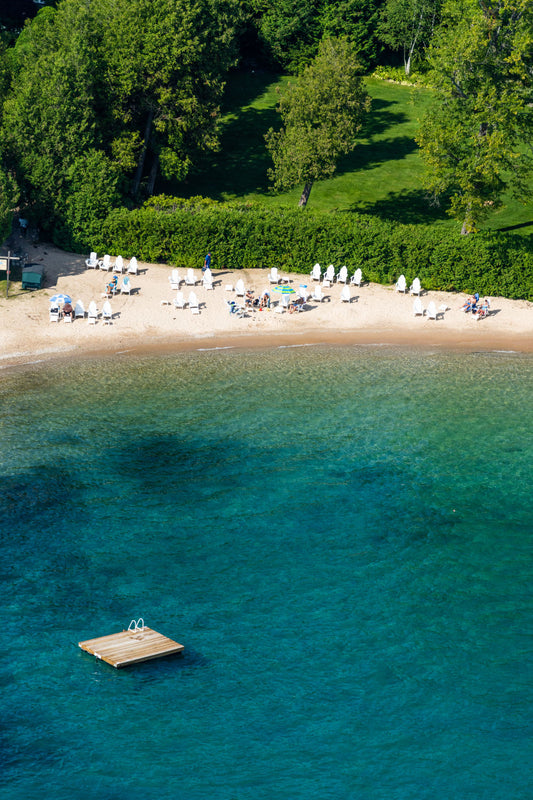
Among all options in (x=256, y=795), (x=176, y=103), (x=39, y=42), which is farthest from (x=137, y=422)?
(x=39, y=42)

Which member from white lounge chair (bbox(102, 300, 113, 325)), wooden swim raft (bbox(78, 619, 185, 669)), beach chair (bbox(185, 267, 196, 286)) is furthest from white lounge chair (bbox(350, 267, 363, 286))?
wooden swim raft (bbox(78, 619, 185, 669))

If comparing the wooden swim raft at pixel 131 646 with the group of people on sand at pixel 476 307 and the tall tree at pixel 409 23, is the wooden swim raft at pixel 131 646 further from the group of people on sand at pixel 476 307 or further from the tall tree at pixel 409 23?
the tall tree at pixel 409 23

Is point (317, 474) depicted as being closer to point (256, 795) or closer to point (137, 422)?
point (137, 422)

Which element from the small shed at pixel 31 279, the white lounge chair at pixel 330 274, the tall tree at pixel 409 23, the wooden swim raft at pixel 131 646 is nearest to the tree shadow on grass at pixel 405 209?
the white lounge chair at pixel 330 274

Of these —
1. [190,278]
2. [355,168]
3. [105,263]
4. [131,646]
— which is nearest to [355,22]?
[355,168]

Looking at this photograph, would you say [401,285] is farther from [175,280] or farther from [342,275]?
[175,280]

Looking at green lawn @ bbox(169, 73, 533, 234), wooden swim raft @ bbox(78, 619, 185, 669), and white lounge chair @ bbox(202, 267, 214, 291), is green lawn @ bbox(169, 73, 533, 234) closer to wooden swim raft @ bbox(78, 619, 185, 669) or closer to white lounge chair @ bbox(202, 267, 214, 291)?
white lounge chair @ bbox(202, 267, 214, 291)
